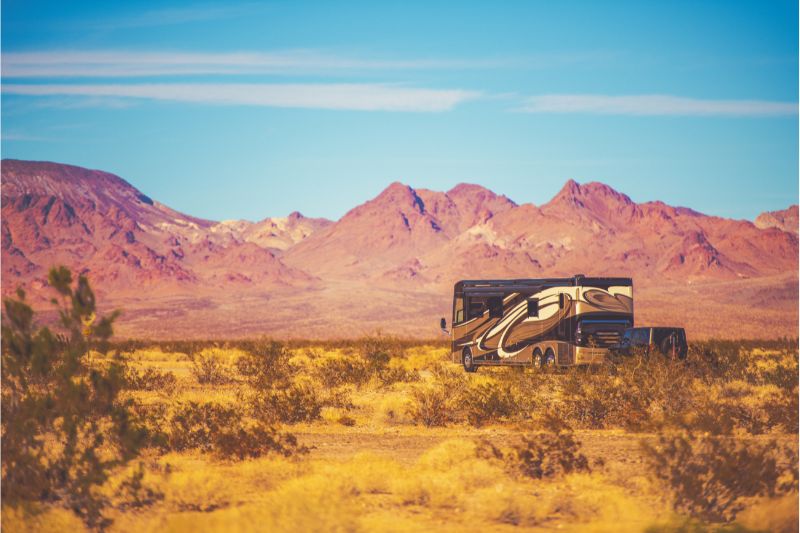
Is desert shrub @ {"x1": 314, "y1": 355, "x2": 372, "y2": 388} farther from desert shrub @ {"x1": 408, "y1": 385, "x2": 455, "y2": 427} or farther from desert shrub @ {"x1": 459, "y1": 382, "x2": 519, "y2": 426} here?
desert shrub @ {"x1": 459, "y1": 382, "x2": 519, "y2": 426}

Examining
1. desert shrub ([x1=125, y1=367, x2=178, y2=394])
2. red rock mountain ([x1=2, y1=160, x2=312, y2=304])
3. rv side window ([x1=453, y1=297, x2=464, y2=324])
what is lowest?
desert shrub ([x1=125, y1=367, x2=178, y2=394])

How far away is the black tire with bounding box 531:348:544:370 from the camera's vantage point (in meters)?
27.8

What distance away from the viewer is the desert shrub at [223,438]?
43.5 feet

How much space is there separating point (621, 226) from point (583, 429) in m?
181

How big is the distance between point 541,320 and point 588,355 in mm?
2302

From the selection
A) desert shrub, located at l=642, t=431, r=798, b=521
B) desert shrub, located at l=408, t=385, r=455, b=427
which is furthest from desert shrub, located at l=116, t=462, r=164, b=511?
desert shrub, located at l=408, t=385, r=455, b=427

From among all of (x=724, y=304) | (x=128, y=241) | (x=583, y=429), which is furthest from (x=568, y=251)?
(x=583, y=429)

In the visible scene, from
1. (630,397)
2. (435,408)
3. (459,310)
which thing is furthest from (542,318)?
(435,408)

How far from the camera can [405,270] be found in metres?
160

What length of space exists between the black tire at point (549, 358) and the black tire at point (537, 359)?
6.4 inches

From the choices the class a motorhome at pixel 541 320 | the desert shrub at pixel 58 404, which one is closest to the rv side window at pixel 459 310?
the class a motorhome at pixel 541 320

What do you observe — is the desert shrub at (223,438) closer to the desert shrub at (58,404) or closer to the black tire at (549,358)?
the desert shrub at (58,404)

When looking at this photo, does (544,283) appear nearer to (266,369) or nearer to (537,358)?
(537,358)

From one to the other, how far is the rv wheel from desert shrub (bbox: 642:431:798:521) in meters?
17.1
